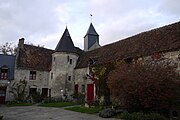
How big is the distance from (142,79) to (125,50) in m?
7.63

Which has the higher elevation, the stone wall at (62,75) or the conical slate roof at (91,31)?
the conical slate roof at (91,31)

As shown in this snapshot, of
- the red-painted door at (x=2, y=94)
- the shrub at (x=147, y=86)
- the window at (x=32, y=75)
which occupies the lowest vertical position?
the red-painted door at (x=2, y=94)

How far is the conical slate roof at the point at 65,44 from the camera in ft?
83.6

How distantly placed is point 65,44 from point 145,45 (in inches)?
461

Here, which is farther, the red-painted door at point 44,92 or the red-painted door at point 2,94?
the red-painted door at point 44,92

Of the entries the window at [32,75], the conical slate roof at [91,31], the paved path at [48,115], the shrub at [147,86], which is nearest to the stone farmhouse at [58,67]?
the window at [32,75]

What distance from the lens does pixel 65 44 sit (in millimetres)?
25891

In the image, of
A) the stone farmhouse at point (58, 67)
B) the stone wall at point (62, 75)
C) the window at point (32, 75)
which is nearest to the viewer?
the stone farmhouse at point (58, 67)

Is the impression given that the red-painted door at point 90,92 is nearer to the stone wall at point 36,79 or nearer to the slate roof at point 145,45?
the slate roof at point 145,45

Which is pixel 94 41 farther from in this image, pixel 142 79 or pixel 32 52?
pixel 142 79

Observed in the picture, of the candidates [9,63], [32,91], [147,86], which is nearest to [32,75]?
[32,91]

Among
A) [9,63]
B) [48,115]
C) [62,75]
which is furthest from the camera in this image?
[9,63]

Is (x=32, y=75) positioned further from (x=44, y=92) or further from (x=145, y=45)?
(x=145, y=45)

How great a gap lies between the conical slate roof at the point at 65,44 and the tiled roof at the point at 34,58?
3103 millimetres
